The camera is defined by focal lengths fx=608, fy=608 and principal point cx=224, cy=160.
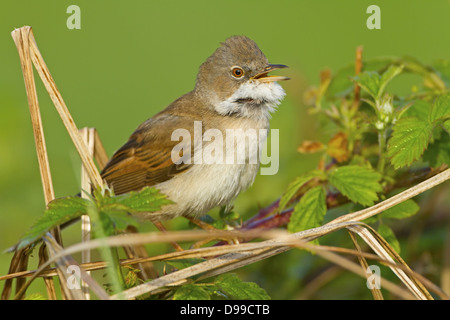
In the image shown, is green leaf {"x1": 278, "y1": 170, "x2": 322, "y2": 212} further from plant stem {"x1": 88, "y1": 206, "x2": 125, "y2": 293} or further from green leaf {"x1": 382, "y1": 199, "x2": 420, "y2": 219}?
plant stem {"x1": 88, "y1": 206, "x2": 125, "y2": 293}

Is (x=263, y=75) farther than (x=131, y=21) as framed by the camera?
No

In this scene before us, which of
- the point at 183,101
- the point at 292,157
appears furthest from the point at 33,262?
the point at 292,157

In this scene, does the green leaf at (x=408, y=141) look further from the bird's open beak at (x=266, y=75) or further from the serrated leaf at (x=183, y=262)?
the serrated leaf at (x=183, y=262)

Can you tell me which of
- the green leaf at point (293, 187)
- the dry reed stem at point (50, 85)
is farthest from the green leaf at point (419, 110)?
the dry reed stem at point (50, 85)

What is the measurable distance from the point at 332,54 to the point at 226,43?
4.58 metres

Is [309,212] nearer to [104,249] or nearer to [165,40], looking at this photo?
[104,249]

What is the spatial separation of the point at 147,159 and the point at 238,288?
137cm

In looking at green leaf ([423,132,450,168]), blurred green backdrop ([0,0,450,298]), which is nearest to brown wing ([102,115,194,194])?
green leaf ([423,132,450,168])

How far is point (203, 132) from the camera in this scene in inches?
131

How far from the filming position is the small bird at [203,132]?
318 centimetres

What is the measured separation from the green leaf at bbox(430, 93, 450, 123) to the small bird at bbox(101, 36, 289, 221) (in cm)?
92

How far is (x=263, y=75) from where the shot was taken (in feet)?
11.5

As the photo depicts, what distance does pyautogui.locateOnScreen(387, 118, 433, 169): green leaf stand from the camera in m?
2.66
